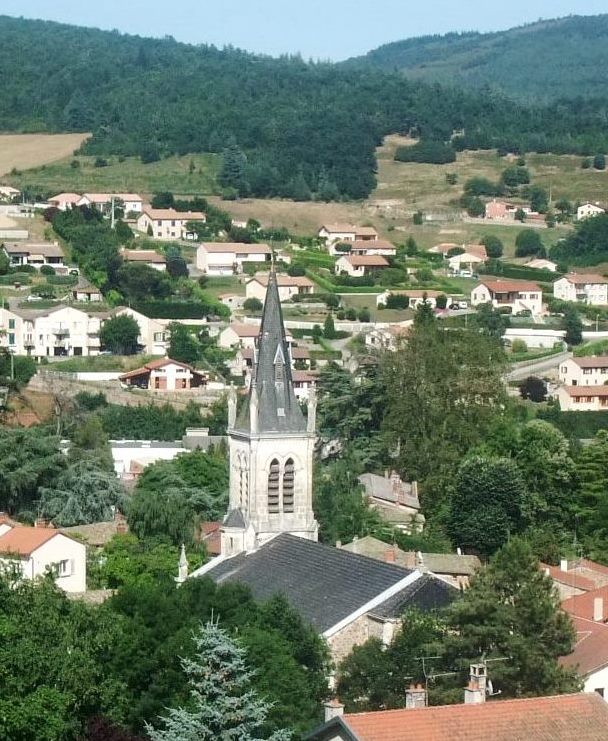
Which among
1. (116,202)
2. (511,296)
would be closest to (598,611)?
(511,296)

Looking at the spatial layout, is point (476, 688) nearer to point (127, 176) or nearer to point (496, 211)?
point (496, 211)

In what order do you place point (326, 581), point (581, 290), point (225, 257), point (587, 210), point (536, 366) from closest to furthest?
point (326, 581), point (536, 366), point (581, 290), point (225, 257), point (587, 210)

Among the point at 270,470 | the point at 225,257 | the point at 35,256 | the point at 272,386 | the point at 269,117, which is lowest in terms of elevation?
the point at 225,257

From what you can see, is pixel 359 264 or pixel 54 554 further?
pixel 359 264

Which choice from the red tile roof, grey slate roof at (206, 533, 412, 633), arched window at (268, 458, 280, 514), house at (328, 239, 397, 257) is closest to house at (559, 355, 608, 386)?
house at (328, 239, 397, 257)

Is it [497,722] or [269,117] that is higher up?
[497,722]

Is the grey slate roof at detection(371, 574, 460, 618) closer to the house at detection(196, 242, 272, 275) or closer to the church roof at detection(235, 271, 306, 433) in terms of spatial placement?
the church roof at detection(235, 271, 306, 433)

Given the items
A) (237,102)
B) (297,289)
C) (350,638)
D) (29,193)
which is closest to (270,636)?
(350,638)
